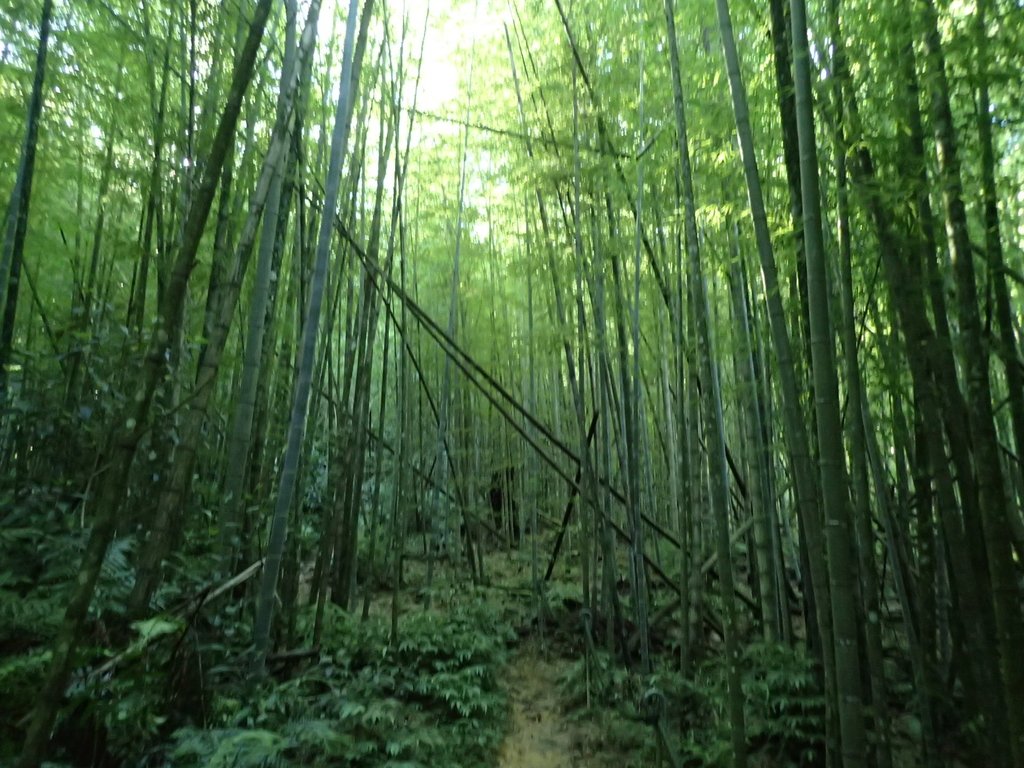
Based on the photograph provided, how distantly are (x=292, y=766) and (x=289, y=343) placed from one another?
2162mm

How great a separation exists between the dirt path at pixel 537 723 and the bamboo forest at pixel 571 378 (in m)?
0.02

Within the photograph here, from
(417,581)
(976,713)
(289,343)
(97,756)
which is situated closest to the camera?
(97,756)

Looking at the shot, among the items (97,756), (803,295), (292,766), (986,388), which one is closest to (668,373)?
(803,295)

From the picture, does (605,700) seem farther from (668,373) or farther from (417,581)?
(668,373)

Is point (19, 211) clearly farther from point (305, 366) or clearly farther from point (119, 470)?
point (119, 470)

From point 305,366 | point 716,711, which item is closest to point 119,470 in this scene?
point 305,366

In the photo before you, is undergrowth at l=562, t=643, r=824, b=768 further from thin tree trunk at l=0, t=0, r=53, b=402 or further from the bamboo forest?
thin tree trunk at l=0, t=0, r=53, b=402

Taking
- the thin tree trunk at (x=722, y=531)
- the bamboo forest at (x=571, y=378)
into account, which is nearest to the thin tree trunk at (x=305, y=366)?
the bamboo forest at (x=571, y=378)

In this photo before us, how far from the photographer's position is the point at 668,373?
19.7 feet

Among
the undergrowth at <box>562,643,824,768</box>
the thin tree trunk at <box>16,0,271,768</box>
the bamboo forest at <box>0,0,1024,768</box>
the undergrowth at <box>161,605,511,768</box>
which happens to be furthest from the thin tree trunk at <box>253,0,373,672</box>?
the undergrowth at <box>562,643,824,768</box>

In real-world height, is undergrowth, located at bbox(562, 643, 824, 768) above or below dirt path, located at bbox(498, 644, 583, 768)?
above

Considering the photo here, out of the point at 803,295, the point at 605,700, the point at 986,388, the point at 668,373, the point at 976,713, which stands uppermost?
the point at 668,373

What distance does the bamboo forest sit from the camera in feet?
6.36

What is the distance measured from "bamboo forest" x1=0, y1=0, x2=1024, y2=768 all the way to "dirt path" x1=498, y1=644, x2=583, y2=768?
2 centimetres
